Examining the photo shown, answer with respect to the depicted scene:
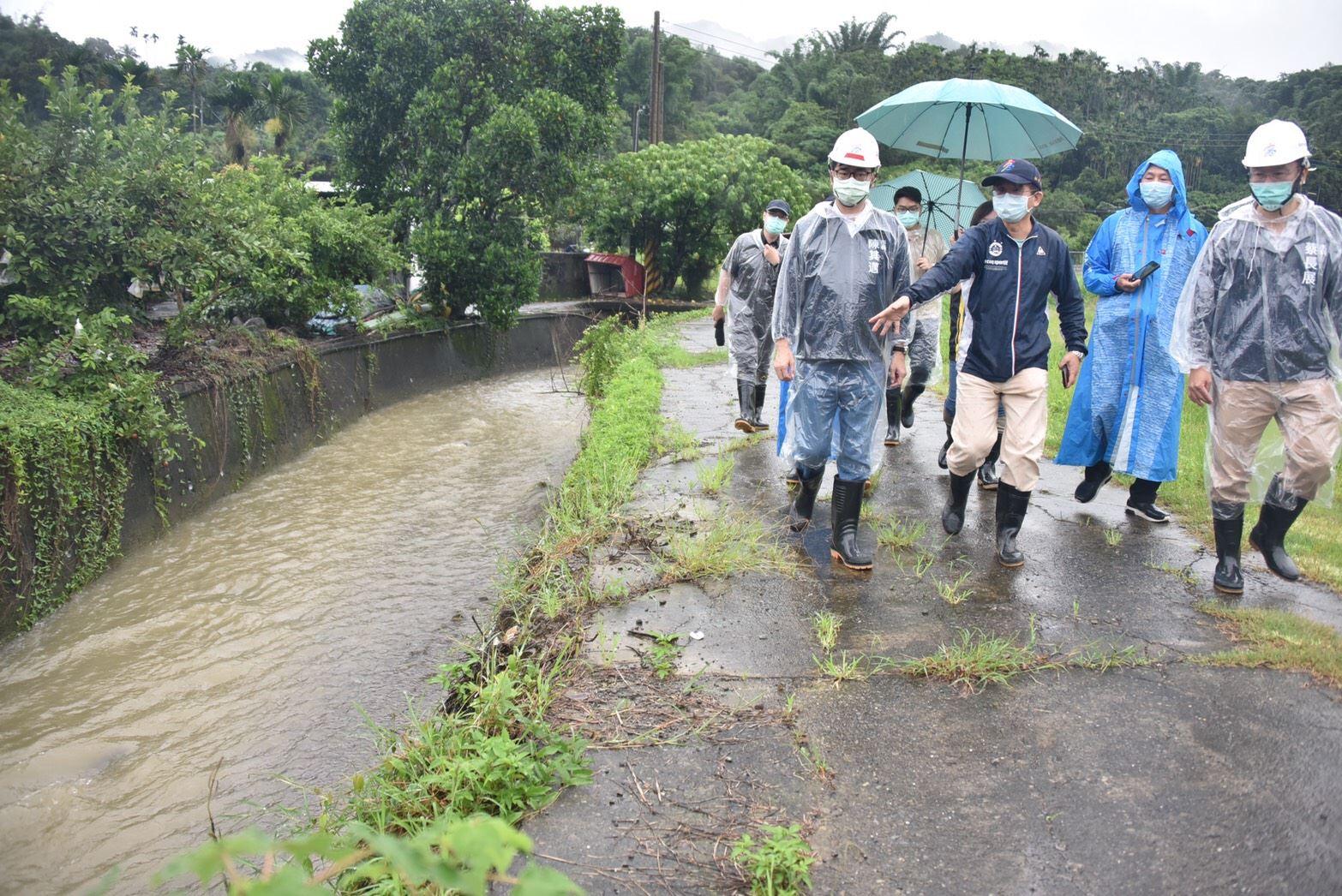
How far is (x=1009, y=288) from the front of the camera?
4.99m

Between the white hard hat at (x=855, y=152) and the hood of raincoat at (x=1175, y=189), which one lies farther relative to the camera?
the hood of raincoat at (x=1175, y=189)

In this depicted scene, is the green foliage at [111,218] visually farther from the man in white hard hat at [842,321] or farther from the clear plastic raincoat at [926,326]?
the clear plastic raincoat at [926,326]

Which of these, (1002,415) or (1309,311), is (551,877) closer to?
(1309,311)

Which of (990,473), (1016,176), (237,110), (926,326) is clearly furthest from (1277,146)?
(237,110)

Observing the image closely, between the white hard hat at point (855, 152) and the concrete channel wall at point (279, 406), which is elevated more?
the white hard hat at point (855, 152)

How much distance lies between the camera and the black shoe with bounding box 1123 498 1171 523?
19.3ft

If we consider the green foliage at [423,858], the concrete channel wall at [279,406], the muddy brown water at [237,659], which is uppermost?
the green foliage at [423,858]

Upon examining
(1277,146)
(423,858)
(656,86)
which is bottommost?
(423,858)

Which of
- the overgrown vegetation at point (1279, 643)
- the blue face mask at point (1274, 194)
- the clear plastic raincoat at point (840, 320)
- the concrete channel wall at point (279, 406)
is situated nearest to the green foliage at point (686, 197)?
the concrete channel wall at point (279, 406)

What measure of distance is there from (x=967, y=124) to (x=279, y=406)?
6.60 metres

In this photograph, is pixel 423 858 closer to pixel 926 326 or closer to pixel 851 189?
pixel 851 189

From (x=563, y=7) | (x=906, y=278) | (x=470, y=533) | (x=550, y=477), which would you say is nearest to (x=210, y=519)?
(x=470, y=533)

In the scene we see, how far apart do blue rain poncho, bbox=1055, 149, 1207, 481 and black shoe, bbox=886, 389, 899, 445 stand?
176 centimetres

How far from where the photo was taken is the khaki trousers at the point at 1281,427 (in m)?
4.51
